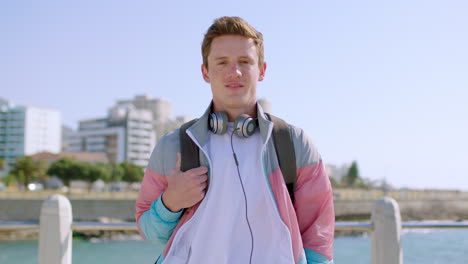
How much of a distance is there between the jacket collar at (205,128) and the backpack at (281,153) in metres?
0.03

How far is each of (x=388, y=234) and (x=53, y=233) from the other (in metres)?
2.17

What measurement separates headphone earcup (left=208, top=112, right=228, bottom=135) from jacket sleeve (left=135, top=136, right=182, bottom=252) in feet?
0.70

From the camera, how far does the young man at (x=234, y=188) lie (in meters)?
1.52

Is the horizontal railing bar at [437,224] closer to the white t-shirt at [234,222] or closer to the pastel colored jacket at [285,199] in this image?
the pastel colored jacket at [285,199]

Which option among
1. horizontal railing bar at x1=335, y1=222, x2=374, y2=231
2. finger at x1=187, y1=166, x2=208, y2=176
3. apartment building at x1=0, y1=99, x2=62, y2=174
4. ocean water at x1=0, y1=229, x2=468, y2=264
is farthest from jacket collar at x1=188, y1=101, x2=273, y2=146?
apartment building at x1=0, y1=99, x2=62, y2=174

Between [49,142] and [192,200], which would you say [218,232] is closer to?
[192,200]

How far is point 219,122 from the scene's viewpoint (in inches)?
63.7

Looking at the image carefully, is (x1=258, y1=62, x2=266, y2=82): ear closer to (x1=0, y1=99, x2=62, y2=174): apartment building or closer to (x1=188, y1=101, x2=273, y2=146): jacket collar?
(x1=188, y1=101, x2=273, y2=146): jacket collar

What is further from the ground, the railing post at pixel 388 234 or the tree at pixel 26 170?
the railing post at pixel 388 234

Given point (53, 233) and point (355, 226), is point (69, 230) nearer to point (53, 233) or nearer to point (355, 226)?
point (53, 233)

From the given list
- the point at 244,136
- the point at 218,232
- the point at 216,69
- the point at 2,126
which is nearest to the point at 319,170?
the point at 244,136

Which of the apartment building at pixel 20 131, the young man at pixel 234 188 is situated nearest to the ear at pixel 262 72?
the young man at pixel 234 188

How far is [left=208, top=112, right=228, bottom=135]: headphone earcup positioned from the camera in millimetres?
1616

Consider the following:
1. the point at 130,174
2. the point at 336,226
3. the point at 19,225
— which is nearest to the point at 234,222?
the point at 336,226
